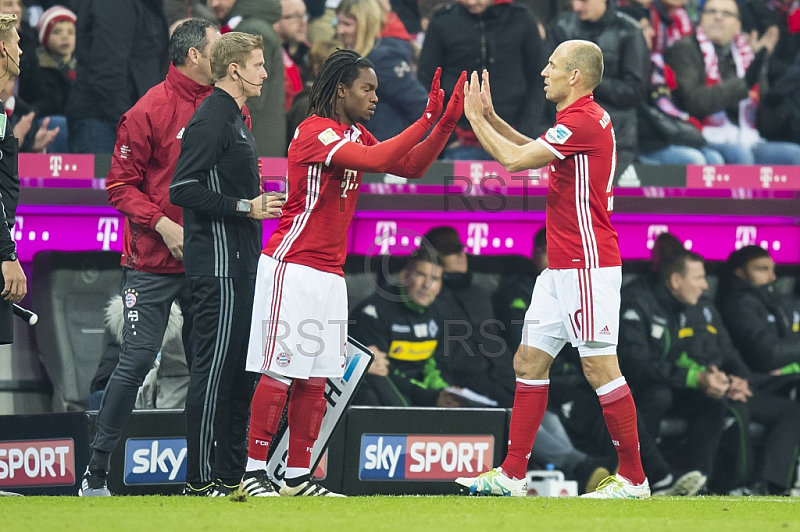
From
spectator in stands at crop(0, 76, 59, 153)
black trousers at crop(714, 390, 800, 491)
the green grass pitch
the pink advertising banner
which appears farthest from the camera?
black trousers at crop(714, 390, 800, 491)

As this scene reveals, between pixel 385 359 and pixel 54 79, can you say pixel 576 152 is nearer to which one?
pixel 385 359

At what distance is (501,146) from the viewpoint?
4211 millimetres

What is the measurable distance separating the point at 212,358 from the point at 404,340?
2.39 meters

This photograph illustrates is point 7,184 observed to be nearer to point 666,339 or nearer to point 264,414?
point 264,414

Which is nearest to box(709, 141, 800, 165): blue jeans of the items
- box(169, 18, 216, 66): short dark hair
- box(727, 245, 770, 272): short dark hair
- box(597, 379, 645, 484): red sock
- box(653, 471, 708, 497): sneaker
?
box(727, 245, 770, 272): short dark hair

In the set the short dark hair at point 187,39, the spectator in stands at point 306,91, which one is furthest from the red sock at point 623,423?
the spectator in stands at point 306,91

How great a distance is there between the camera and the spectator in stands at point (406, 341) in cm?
650

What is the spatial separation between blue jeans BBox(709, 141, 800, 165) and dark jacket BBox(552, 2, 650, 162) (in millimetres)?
758

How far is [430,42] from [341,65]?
2.43 metres

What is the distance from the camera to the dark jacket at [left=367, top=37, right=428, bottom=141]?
6.46m

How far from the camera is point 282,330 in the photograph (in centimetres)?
411

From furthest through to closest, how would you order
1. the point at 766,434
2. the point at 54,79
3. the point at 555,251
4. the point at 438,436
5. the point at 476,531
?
1. the point at 766,434
2. the point at 54,79
3. the point at 438,436
4. the point at 555,251
5. the point at 476,531

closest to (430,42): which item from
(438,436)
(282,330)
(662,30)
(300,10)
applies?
(300,10)

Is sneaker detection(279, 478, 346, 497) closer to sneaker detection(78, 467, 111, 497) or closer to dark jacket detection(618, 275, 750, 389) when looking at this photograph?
sneaker detection(78, 467, 111, 497)
